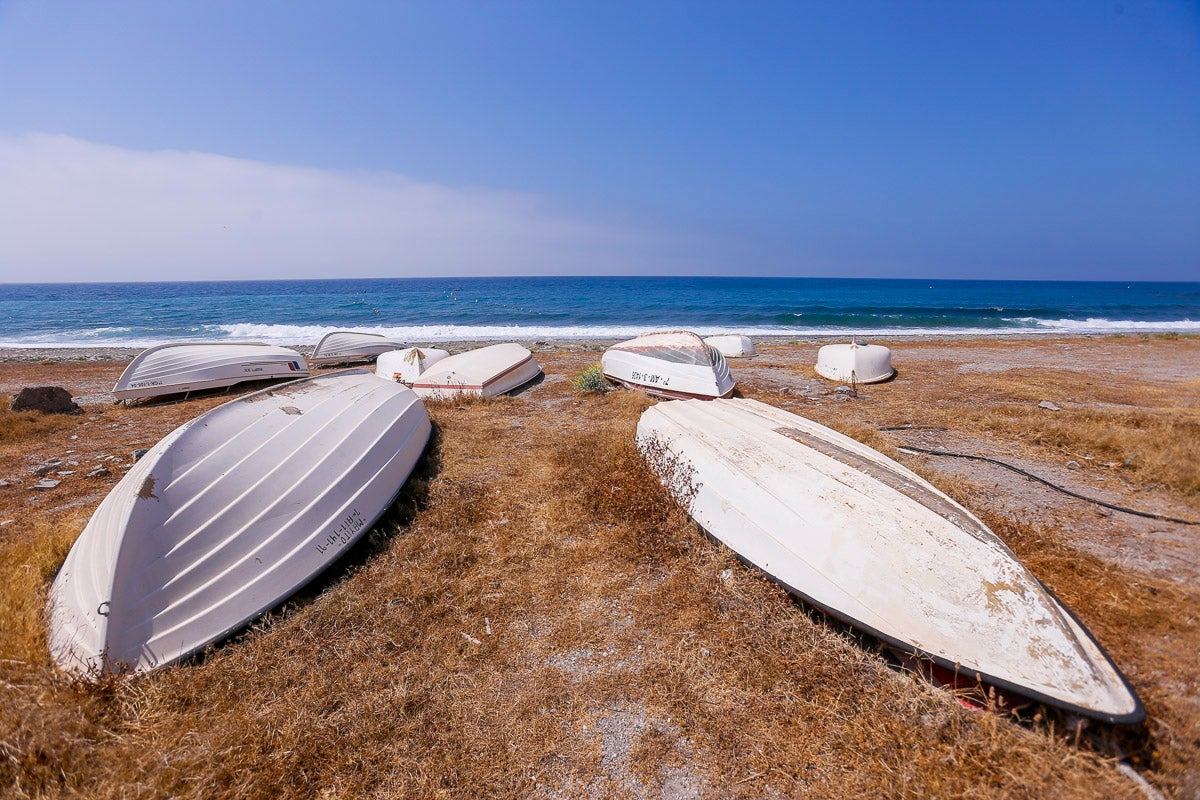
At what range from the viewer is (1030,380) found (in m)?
10.8

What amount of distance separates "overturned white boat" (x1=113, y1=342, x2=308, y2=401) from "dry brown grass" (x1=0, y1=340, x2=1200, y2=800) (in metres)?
6.96

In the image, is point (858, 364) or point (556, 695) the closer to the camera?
point (556, 695)

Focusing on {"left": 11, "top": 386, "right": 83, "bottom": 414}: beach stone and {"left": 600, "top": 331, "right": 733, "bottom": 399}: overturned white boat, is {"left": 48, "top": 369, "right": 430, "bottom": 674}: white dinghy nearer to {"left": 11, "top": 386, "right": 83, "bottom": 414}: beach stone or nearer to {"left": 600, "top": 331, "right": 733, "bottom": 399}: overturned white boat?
{"left": 600, "top": 331, "right": 733, "bottom": 399}: overturned white boat

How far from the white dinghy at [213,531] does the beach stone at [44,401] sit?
7584mm

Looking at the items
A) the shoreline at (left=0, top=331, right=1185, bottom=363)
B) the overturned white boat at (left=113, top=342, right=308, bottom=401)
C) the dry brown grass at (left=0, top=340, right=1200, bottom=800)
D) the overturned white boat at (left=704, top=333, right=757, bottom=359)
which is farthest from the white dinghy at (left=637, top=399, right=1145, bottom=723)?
the shoreline at (left=0, top=331, right=1185, bottom=363)

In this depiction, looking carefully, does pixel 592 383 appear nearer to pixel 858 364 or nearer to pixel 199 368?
pixel 858 364

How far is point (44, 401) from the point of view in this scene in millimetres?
8852

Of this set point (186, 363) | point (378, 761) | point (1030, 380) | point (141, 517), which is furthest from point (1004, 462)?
point (186, 363)

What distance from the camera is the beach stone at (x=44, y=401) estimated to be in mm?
8602

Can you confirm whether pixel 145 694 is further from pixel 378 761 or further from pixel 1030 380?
pixel 1030 380

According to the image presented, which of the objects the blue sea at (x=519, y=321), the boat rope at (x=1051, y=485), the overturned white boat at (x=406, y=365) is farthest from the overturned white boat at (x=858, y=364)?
the blue sea at (x=519, y=321)

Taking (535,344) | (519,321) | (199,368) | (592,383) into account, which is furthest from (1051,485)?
(519,321)

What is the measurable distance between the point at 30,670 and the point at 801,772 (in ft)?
14.5

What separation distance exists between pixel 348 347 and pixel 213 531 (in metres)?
15.0
